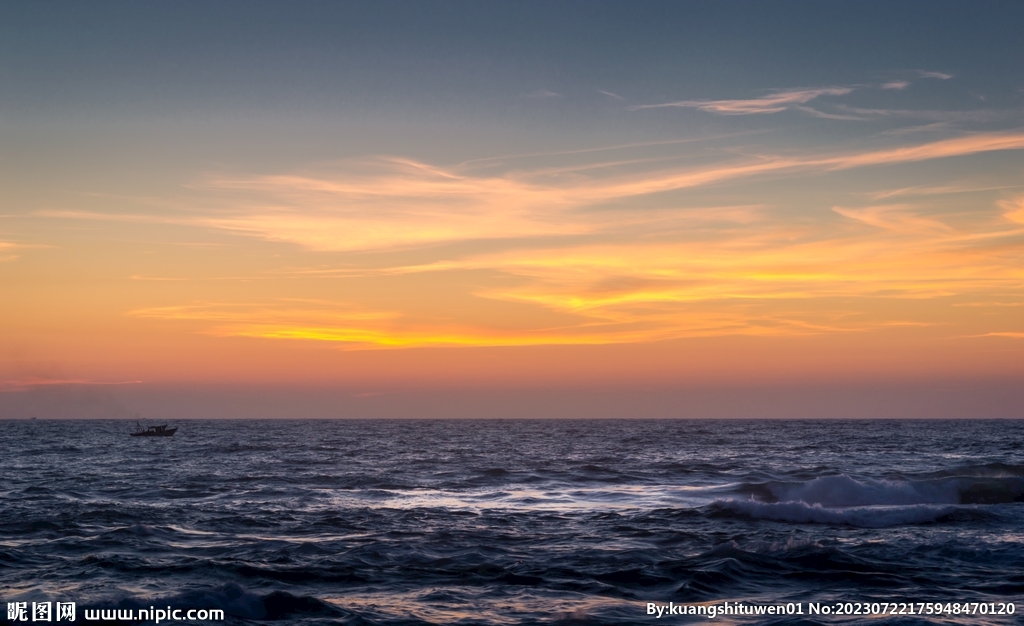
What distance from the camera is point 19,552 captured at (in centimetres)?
2089

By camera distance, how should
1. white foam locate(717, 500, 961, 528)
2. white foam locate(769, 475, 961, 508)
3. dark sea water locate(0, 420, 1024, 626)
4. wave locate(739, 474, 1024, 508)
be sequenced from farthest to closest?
wave locate(739, 474, 1024, 508), white foam locate(769, 475, 961, 508), white foam locate(717, 500, 961, 528), dark sea water locate(0, 420, 1024, 626)

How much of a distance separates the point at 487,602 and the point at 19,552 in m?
13.6

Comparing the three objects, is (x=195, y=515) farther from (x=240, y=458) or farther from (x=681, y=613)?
(x=240, y=458)

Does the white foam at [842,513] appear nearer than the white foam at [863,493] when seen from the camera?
Yes

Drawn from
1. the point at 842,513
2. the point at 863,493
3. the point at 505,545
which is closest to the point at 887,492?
the point at 863,493

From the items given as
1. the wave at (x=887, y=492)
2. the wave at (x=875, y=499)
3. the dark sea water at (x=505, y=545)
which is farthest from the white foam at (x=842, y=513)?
the wave at (x=887, y=492)

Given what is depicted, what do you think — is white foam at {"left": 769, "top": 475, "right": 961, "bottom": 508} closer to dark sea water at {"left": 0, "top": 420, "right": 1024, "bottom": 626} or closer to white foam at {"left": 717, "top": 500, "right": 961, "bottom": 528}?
dark sea water at {"left": 0, "top": 420, "right": 1024, "bottom": 626}

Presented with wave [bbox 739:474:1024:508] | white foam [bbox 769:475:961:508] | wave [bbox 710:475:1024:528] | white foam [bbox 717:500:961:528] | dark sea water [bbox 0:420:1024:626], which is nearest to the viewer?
dark sea water [bbox 0:420:1024:626]

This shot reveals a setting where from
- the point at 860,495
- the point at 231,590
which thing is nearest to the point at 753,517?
the point at 860,495

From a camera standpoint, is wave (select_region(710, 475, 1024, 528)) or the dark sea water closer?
the dark sea water

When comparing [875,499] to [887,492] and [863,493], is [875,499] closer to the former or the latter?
[863,493]

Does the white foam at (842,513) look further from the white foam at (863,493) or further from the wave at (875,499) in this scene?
the white foam at (863,493)

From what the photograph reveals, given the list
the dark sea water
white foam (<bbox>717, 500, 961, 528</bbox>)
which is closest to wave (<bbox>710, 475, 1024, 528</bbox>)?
white foam (<bbox>717, 500, 961, 528</bbox>)

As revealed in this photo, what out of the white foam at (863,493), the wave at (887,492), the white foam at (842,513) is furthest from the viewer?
the wave at (887,492)
